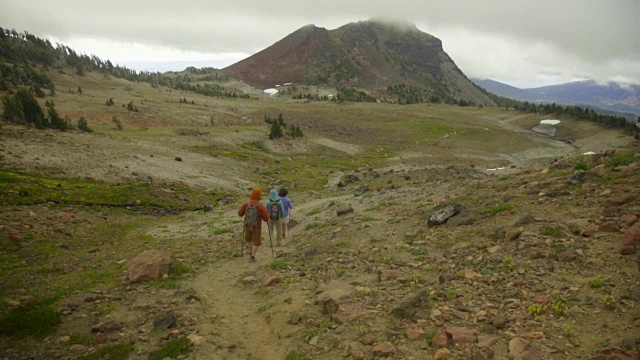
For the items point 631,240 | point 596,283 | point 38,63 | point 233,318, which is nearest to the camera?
point 596,283

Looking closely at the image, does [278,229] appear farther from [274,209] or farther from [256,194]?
[256,194]

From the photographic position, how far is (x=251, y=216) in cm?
1360

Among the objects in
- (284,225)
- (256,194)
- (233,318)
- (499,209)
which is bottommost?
(233,318)

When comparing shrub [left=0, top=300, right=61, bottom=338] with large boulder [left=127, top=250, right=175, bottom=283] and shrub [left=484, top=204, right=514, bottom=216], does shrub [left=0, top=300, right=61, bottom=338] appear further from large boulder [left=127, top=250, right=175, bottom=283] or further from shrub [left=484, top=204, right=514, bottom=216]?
shrub [left=484, top=204, right=514, bottom=216]

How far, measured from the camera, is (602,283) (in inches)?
289

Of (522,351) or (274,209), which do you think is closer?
(522,351)

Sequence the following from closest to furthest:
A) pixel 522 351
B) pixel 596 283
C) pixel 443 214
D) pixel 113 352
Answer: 1. pixel 522 351
2. pixel 596 283
3. pixel 113 352
4. pixel 443 214

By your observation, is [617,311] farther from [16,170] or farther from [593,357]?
[16,170]

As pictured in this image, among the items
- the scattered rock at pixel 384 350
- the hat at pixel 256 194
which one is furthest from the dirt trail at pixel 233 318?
the hat at pixel 256 194

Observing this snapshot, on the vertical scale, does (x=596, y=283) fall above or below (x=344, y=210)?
above

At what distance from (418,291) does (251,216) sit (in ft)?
23.0

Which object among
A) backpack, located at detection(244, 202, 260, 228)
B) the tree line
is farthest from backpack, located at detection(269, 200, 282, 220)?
the tree line

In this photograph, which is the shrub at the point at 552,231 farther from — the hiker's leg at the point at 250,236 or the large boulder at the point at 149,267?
the large boulder at the point at 149,267

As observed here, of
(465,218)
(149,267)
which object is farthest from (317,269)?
(465,218)
